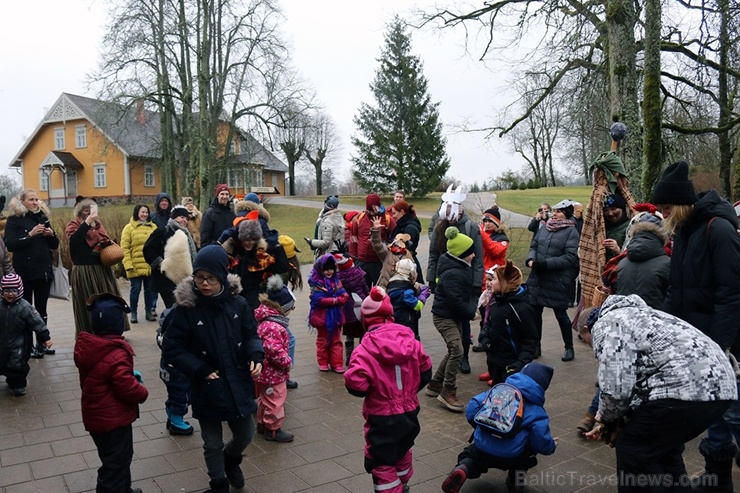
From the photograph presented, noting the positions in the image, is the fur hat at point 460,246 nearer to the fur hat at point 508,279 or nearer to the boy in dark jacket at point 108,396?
the fur hat at point 508,279

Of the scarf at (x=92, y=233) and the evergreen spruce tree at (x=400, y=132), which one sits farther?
the evergreen spruce tree at (x=400, y=132)

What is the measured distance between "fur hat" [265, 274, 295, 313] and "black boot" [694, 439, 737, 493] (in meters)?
3.46

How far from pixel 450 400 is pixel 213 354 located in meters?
2.59

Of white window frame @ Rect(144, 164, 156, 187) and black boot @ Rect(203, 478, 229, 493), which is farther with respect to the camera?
white window frame @ Rect(144, 164, 156, 187)

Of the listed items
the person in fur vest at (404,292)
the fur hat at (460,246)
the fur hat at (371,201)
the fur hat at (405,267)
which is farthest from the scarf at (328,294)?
the fur hat at (371,201)

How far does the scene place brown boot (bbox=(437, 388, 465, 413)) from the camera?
5.45m

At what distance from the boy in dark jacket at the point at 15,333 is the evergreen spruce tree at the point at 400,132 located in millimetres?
37246

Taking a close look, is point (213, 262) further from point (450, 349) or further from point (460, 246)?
point (460, 246)

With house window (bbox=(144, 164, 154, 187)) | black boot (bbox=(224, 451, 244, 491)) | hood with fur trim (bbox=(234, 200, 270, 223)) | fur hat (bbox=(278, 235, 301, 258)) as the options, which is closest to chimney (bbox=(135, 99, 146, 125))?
house window (bbox=(144, 164, 154, 187))

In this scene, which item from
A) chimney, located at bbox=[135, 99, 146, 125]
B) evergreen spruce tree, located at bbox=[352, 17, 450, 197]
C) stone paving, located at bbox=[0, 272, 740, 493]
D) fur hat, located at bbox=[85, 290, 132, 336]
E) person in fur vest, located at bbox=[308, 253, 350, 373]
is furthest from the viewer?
evergreen spruce tree, located at bbox=[352, 17, 450, 197]

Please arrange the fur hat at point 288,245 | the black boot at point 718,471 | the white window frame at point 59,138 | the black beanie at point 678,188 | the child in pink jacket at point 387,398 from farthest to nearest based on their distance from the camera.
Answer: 1. the white window frame at point 59,138
2. the fur hat at point 288,245
3. the black beanie at point 678,188
4. the black boot at point 718,471
5. the child in pink jacket at point 387,398

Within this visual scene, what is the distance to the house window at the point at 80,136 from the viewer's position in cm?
4703

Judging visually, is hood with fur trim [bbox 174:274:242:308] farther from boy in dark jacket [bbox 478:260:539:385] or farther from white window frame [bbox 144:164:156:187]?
white window frame [bbox 144:164:156:187]

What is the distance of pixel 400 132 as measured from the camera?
4397 centimetres
